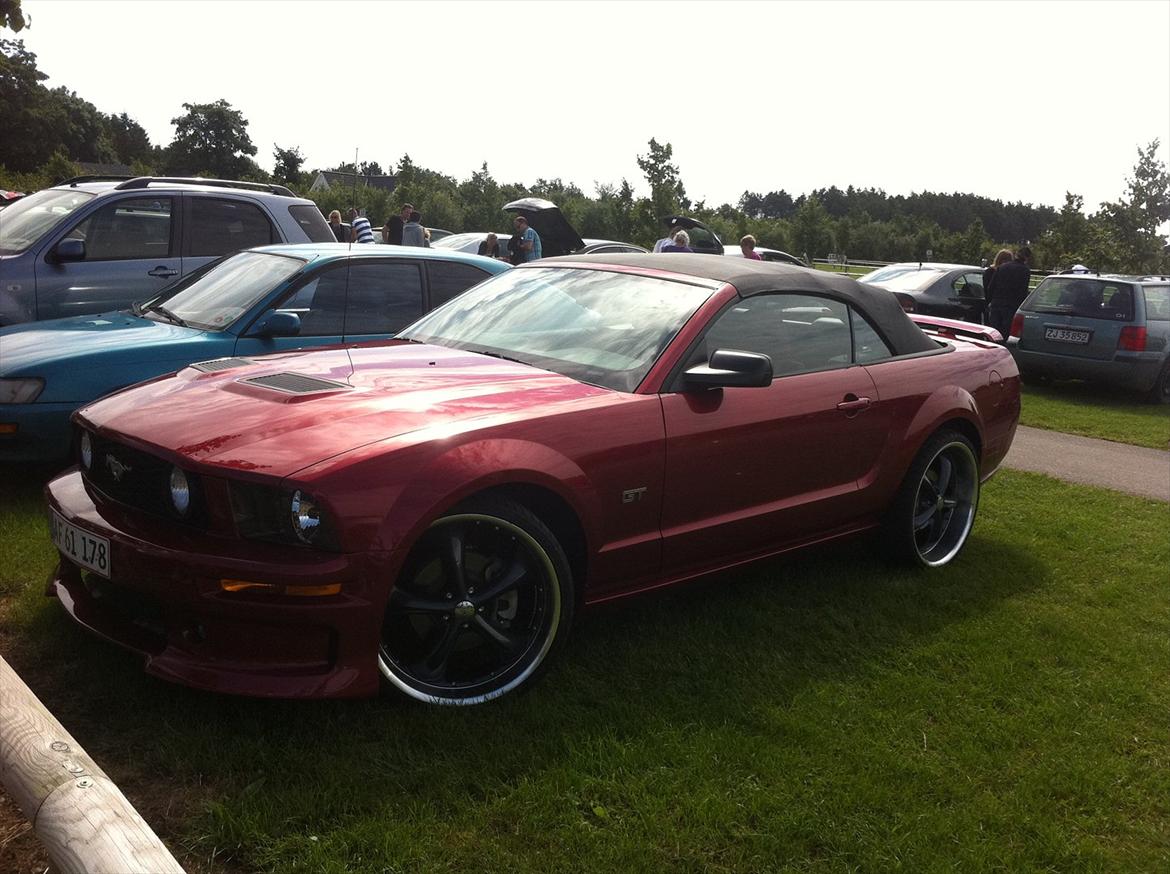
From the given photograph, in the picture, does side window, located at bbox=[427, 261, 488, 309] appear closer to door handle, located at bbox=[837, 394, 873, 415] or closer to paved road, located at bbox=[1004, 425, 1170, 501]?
door handle, located at bbox=[837, 394, 873, 415]

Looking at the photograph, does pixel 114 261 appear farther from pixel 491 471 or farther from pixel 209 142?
pixel 209 142

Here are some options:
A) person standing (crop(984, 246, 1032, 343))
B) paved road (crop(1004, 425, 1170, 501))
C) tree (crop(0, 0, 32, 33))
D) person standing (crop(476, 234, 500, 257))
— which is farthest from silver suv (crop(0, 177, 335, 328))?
person standing (crop(984, 246, 1032, 343))

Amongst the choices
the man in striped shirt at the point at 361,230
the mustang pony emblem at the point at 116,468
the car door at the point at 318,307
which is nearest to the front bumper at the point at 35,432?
the car door at the point at 318,307

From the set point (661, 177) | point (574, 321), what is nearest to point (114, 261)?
point (574, 321)

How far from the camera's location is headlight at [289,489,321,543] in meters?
3.08

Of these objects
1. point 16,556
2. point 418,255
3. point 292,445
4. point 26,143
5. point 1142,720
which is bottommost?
point 1142,720

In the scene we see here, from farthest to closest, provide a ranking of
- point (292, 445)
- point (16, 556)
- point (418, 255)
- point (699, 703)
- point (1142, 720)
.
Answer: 1. point (418, 255)
2. point (16, 556)
3. point (1142, 720)
4. point (699, 703)
5. point (292, 445)

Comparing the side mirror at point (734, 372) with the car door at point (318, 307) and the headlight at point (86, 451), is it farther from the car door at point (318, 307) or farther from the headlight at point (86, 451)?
the car door at point (318, 307)

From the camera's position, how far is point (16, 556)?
4586mm

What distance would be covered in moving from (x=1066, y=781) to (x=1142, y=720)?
2.34 ft

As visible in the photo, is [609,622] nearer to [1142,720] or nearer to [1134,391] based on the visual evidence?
[1142,720]

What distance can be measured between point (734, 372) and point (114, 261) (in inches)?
227

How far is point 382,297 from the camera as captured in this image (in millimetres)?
6496

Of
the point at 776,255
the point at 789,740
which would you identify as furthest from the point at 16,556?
the point at 776,255
